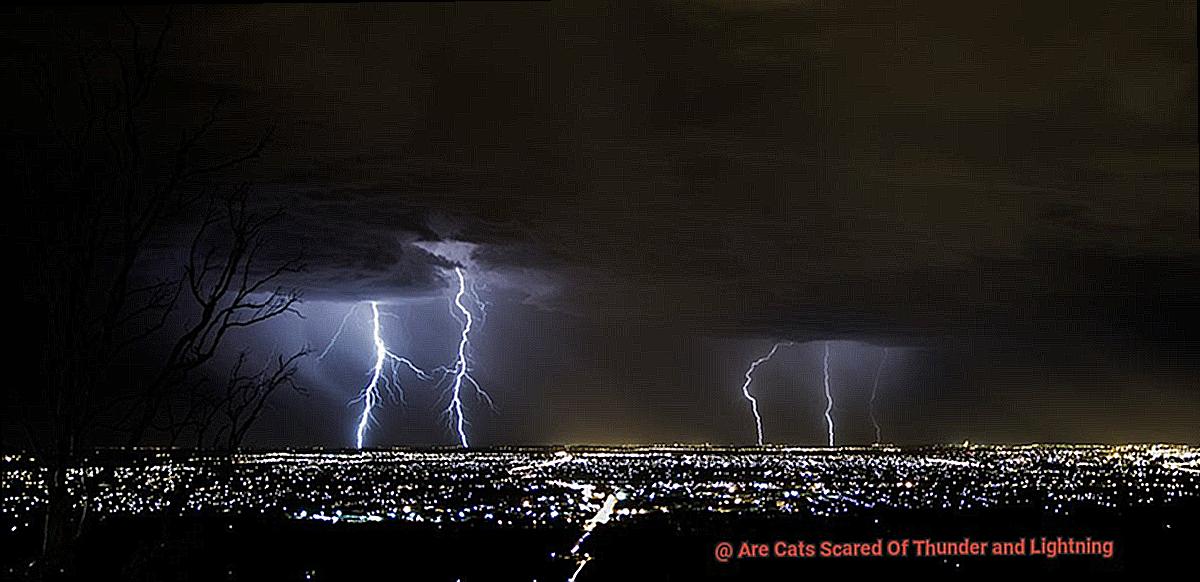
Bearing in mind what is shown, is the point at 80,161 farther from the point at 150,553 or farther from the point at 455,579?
the point at 455,579

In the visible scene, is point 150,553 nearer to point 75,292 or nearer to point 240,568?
point 75,292

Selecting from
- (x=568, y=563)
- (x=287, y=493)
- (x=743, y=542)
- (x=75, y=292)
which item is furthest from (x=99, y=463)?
(x=287, y=493)

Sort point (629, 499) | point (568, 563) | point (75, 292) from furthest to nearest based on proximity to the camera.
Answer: point (629, 499)
point (568, 563)
point (75, 292)

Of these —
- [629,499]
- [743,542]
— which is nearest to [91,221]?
[743,542]

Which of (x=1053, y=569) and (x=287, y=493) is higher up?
(x=287, y=493)

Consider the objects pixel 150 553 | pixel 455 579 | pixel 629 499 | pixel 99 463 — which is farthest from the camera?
pixel 629 499

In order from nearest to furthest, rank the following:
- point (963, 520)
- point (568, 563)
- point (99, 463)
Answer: point (99, 463) → point (568, 563) → point (963, 520)

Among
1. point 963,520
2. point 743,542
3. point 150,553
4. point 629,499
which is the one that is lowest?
point 150,553

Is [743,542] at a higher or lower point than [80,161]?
higher

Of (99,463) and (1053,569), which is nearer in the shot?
(99,463)
